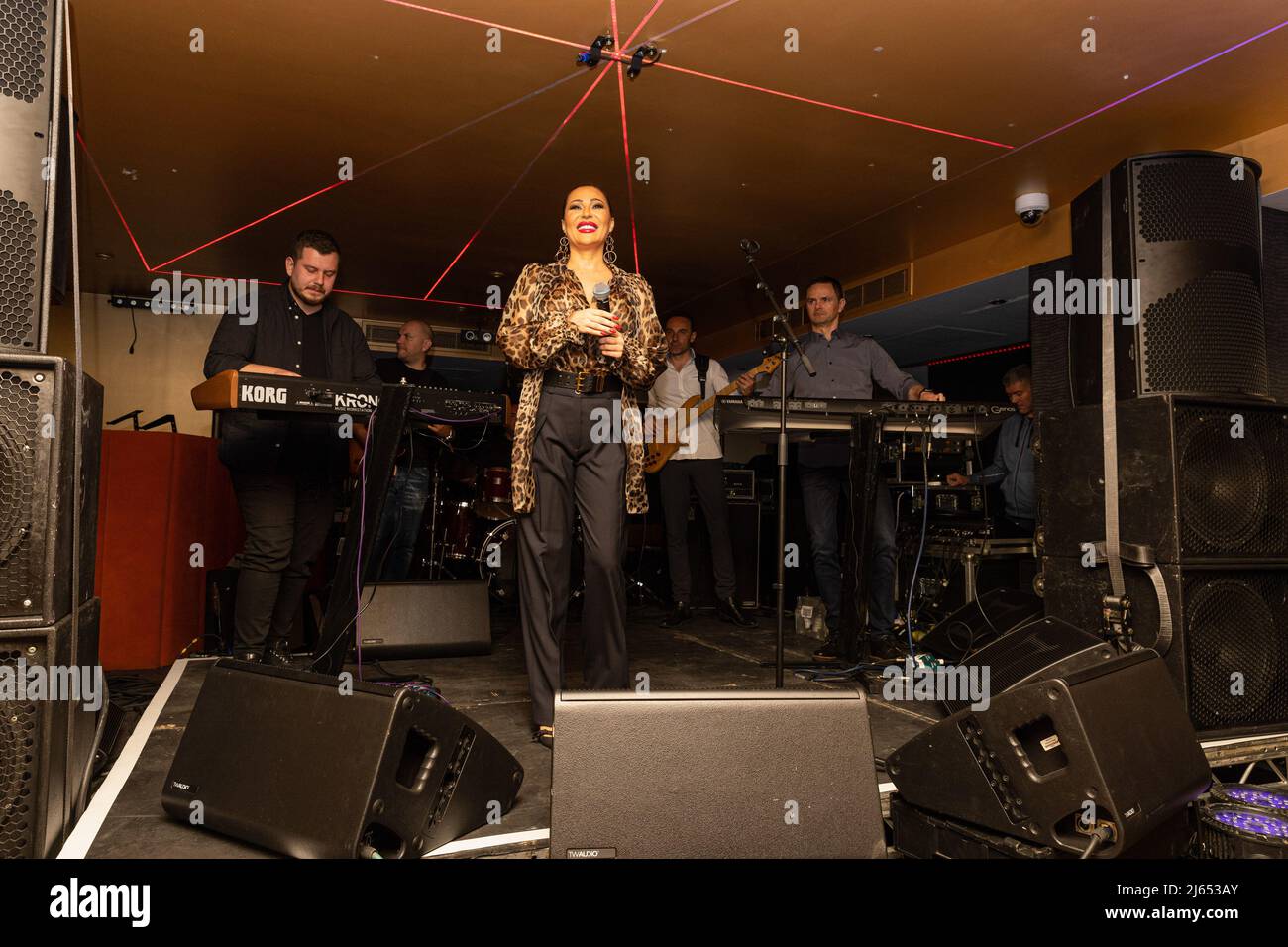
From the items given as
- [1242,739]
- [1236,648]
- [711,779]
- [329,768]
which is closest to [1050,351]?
[1236,648]

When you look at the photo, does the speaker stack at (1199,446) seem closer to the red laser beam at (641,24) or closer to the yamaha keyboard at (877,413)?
the yamaha keyboard at (877,413)

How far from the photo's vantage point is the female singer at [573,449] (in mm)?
2562

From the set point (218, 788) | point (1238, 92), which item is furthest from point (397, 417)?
point (1238, 92)

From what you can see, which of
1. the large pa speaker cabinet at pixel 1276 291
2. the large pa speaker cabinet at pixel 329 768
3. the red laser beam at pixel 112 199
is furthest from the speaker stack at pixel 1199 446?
the red laser beam at pixel 112 199

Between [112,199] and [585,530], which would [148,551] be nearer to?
[585,530]

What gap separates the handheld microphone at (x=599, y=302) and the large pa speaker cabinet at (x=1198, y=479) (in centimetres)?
168

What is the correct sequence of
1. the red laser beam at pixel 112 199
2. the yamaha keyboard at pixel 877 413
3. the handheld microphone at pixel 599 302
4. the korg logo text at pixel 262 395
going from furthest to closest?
the red laser beam at pixel 112 199, the yamaha keyboard at pixel 877 413, the korg logo text at pixel 262 395, the handheld microphone at pixel 599 302

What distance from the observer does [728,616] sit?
16.7ft

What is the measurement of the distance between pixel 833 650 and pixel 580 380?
1950 mm

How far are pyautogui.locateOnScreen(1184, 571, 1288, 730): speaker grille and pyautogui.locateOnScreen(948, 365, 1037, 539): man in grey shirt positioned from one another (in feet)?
9.69

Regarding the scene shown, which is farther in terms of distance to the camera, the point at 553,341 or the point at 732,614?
the point at 732,614

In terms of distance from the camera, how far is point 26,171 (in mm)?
1742

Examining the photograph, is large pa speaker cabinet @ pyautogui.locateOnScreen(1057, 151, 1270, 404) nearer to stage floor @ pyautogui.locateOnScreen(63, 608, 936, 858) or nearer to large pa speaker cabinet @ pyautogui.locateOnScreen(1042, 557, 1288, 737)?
large pa speaker cabinet @ pyautogui.locateOnScreen(1042, 557, 1288, 737)
